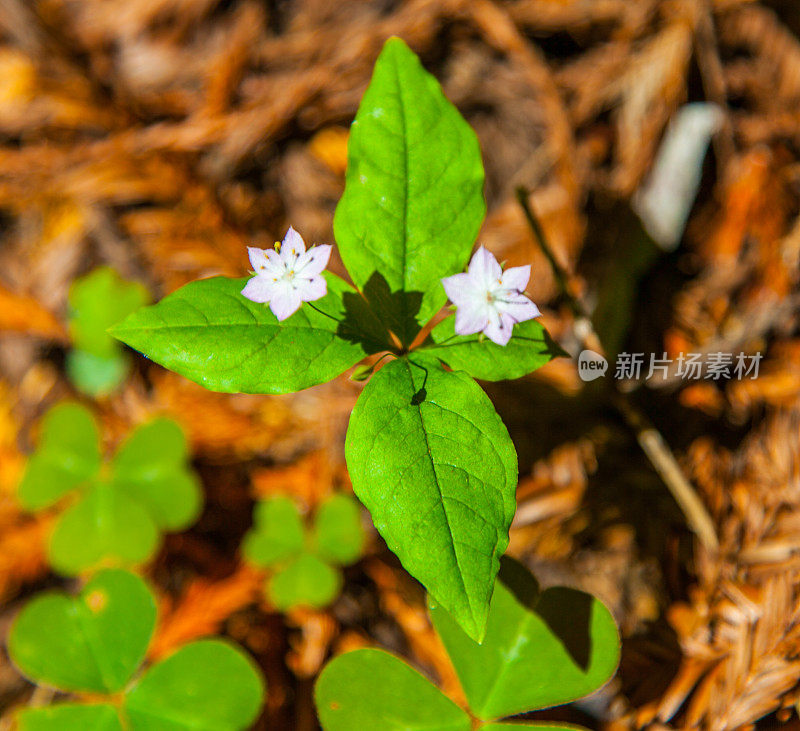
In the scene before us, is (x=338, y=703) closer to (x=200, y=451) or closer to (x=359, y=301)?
(x=359, y=301)

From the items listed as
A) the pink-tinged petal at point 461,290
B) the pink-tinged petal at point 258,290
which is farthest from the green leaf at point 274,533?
the pink-tinged petal at point 461,290

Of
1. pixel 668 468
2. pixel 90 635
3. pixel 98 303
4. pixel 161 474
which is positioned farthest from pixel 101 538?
pixel 668 468

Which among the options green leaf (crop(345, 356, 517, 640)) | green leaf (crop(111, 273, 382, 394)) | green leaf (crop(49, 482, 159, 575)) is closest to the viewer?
green leaf (crop(345, 356, 517, 640))

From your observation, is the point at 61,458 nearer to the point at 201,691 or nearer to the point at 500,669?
the point at 201,691

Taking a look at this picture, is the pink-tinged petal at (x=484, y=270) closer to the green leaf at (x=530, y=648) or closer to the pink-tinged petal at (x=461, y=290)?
the pink-tinged petal at (x=461, y=290)

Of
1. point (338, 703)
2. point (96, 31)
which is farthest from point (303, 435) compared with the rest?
point (96, 31)

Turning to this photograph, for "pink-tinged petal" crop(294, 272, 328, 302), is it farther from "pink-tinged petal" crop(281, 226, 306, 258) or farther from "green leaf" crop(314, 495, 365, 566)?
"green leaf" crop(314, 495, 365, 566)

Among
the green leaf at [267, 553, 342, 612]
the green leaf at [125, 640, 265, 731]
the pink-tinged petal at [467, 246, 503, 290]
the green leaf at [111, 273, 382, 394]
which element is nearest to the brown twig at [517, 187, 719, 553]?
the pink-tinged petal at [467, 246, 503, 290]
